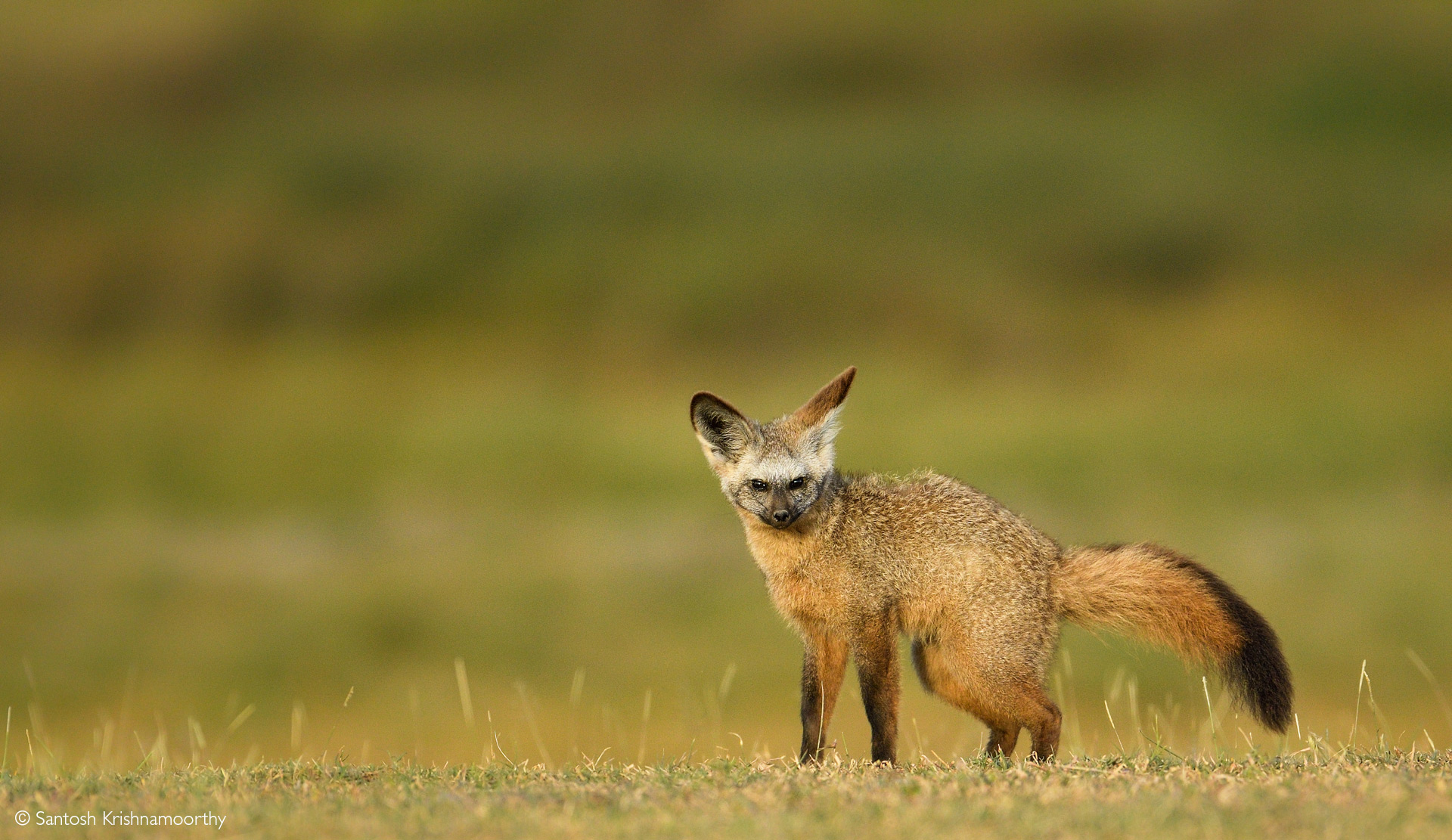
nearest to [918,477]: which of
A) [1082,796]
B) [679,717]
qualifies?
[679,717]

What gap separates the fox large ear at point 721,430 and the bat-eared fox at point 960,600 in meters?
0.19

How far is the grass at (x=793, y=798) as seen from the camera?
524 centimetres

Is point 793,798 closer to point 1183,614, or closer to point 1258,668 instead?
point 1183,614

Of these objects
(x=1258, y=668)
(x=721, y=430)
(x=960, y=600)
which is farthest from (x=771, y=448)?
(x=1258, y=668)

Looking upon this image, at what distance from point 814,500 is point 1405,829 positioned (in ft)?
14.9

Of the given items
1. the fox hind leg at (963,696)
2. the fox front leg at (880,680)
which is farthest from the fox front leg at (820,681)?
the fox hind leg at (963,696)

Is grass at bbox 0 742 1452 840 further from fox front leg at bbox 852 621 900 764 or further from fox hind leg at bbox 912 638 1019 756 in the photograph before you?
fox hind leg at bbox 912 638 1019 756

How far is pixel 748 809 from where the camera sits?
18.6 feet

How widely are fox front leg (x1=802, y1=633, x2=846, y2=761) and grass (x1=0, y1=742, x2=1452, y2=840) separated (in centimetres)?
131

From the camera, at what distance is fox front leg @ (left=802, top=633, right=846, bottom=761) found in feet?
28.2

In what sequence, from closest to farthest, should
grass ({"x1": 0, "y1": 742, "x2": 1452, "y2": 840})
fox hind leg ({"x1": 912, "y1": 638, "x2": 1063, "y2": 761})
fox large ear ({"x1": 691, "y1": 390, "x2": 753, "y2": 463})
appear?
grass ({"x1": 0, "y1": 742, "x2": 1452, "y2": 840})
fox hind leg ({"x1": 912, "y1": 638, "x2": 1063, "y2": 761})
fox large ear ({"x1": 691, "y1": 390, "x2": 753, "y2": 463})

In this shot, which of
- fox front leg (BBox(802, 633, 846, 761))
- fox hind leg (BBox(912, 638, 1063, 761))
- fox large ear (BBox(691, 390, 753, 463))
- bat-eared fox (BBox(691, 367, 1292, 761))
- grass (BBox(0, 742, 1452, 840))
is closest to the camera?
grass (BBox(0, 742, 1452, 840))

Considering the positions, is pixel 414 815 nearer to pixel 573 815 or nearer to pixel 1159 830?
pixel 573 815

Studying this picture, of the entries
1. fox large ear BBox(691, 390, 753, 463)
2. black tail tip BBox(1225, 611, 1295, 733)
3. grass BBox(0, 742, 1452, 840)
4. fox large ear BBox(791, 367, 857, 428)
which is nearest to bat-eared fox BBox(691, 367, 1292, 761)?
black tail tip BBox(1225, 611, 1295, 733)
